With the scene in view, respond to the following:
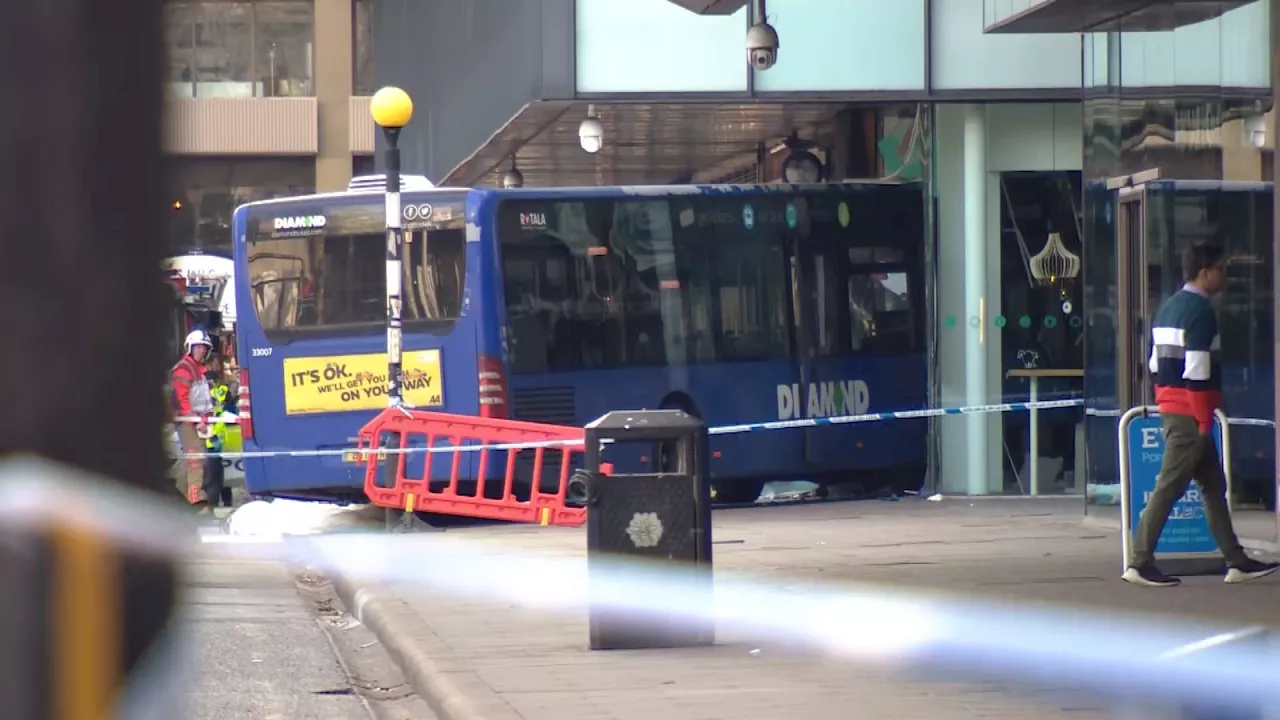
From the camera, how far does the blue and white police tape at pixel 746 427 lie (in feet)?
57.2

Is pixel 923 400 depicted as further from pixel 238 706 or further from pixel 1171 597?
pixel 238 706

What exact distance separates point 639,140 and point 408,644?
1543 cm

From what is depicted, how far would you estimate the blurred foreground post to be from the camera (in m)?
1.69

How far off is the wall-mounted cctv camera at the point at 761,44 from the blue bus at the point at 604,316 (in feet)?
10.7

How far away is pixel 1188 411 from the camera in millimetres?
10711

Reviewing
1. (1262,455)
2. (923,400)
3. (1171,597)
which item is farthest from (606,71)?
(1171,597)

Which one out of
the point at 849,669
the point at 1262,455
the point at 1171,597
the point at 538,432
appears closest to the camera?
the point at 849,669

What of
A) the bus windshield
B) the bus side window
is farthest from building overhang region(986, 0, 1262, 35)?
the bus windshield

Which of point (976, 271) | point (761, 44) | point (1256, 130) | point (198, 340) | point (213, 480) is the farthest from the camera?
point (213, 480)

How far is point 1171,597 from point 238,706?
17.1 feet

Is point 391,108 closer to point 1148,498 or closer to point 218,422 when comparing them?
point 218,422

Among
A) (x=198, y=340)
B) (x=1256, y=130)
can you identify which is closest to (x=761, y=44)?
(x=1256, y=130)

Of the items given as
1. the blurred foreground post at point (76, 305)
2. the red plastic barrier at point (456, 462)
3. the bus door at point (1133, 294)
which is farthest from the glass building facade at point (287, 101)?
the blurred foreground post at point (76, 305)

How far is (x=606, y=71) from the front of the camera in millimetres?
18781
